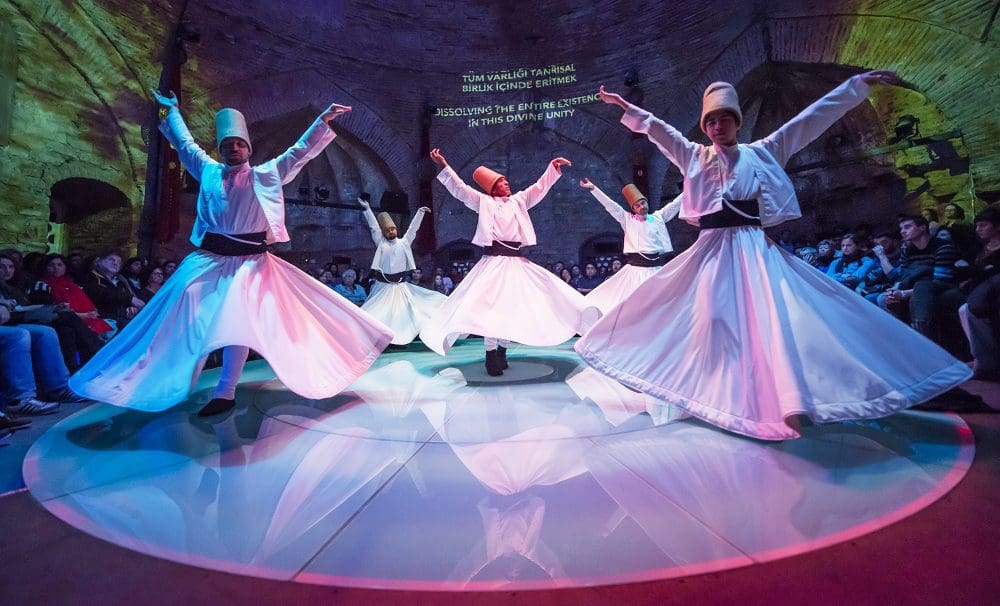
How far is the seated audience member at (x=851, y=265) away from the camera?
219 inches

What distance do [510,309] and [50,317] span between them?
371cm

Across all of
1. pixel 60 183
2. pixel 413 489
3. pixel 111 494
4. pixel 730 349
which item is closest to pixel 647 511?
pixel 413 489

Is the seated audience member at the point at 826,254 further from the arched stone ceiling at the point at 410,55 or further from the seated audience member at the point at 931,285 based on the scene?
the seated audience member at the point at 931,285

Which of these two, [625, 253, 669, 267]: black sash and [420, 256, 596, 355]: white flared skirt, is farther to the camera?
[625, 253, 669, 267]: black sash

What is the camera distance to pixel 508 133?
43.3 ft

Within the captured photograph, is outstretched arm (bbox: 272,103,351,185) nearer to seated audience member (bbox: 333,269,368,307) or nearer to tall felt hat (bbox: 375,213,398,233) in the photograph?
tall felt hat (bbox: 375,213,398,233)

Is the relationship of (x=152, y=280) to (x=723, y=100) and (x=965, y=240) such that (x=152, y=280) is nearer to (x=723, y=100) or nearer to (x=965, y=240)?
(x=723, y=100)

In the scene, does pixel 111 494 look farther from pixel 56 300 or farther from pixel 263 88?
pixel 263 88

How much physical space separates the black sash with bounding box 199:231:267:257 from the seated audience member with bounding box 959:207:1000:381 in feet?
17.4

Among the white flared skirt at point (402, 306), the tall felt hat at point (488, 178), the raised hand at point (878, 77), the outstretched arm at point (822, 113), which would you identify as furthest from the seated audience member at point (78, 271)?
the raised hand at point (878, 77)

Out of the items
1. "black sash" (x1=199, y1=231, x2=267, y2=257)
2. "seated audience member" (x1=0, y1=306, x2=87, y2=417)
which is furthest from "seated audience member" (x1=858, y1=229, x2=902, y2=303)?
"seated audience member" (x1=0, y1=306, x2=87, y2=417)

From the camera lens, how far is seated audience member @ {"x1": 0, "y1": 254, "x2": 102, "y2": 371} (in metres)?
3.75

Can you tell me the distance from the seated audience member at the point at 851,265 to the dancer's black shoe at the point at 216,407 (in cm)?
628

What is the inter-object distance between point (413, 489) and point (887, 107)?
11972 millimetres
